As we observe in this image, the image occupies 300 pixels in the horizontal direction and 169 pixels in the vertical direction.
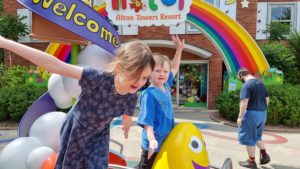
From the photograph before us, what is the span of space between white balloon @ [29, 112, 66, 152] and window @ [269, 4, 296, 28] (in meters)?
12.8

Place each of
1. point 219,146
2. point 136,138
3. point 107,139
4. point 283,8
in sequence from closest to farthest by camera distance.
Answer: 1. point 107,139
2. point 219,146
3. point 136,138
4. point 283,8

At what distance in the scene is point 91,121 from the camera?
2.00m

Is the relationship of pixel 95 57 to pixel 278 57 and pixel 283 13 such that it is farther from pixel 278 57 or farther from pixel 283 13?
Answer: pixel 283 13

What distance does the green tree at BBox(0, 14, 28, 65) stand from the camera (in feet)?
41.5

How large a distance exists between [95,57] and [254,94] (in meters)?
3.11

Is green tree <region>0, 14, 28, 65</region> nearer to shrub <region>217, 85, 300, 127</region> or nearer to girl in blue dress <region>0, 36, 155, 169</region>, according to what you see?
shrub <region>217, 85, 300, 127</region>

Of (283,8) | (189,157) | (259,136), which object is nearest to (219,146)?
(259,136)

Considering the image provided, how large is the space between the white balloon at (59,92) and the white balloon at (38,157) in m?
0.44

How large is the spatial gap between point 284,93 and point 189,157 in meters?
7.49

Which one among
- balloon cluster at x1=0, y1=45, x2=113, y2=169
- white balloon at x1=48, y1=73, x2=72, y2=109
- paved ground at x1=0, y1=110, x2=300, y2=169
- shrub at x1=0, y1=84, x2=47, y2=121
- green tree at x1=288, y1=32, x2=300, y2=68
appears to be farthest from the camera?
green tree at x1=288, y1=32, x2=300, y2=68

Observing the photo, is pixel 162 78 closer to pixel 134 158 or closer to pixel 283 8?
pixel 134 158

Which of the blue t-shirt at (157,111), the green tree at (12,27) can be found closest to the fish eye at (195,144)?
the blue t-shirt at (157,111)

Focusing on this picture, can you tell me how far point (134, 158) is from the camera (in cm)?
547

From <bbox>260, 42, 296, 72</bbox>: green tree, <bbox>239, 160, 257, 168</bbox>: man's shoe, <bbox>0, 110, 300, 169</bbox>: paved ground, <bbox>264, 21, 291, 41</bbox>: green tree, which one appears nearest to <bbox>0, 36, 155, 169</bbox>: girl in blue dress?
<bbox>0, 110, 300, 169</bbox>: paved ground
